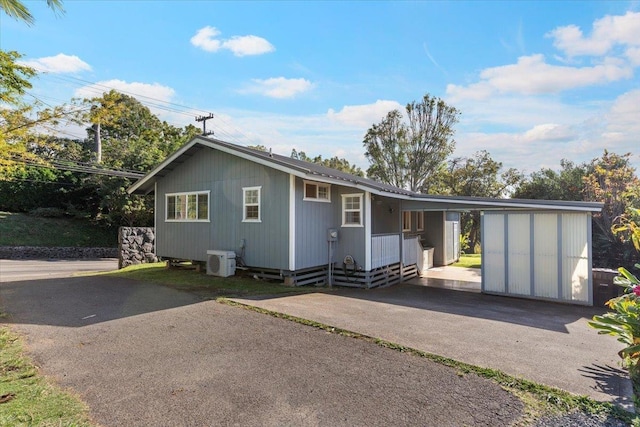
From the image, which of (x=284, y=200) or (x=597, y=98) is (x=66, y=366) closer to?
(x=284, y=200)

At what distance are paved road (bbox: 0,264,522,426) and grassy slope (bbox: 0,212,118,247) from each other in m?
18.7

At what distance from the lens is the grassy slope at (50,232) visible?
2014cm

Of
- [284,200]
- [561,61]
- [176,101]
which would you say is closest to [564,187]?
[561,61]

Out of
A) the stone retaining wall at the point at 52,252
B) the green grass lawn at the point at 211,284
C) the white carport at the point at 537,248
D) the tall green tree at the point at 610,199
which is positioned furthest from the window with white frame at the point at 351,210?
the stone retaining wall at the point at 52,252

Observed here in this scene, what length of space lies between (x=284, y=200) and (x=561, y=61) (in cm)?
1106

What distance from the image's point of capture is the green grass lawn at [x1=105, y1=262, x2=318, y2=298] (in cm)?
822

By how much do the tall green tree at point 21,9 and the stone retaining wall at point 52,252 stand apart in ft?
65.1

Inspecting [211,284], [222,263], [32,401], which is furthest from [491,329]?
[222,263]

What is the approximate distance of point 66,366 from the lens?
385 cm

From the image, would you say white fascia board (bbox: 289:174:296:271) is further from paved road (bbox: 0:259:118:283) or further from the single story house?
paved road (bbox: 0:259:118:283)

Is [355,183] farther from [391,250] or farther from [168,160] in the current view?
[168,160]

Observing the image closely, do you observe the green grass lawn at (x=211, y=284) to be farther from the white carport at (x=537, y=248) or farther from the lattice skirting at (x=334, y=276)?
the white carport at (x=537, y=248)

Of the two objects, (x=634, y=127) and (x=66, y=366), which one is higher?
(x=634, y=127)

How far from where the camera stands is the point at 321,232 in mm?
9766
